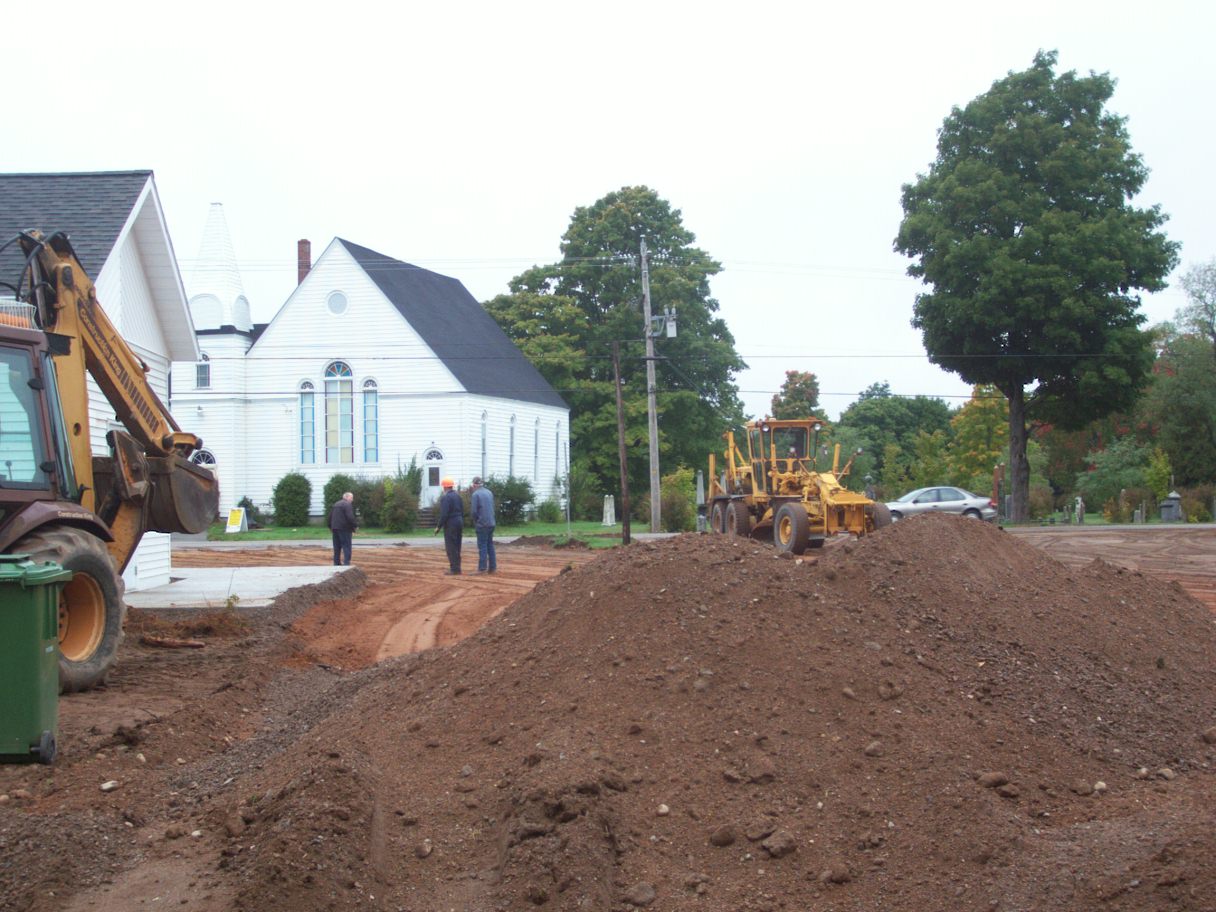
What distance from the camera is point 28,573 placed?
5578 mm

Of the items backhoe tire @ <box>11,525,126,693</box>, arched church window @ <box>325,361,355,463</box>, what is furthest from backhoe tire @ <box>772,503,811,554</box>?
arched church window @ <box>325,361,355,463</box>

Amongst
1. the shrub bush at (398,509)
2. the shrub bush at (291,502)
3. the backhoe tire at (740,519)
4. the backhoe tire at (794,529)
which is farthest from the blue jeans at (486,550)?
the shrub bush at (291,502)

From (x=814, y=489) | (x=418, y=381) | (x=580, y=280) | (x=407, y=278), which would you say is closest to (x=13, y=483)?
(x=814, y=489)

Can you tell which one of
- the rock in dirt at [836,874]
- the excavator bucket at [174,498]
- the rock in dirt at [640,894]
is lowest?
the rock in dirt at [640,894]

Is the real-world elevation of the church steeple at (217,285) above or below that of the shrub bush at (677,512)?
above

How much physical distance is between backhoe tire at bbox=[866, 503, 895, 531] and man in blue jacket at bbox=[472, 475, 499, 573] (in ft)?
21.3

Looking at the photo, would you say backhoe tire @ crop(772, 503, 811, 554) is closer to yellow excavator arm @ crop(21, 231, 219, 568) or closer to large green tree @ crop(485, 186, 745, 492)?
yellow excavator arm @ crop(21, 231, 219, 568)

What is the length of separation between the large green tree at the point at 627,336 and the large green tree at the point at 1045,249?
1333cm

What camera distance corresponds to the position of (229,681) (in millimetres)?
9867

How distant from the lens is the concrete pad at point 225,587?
48.3ft

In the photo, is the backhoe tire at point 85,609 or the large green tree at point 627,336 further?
the large green tree at point 627,336

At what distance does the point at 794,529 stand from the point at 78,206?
1192cm

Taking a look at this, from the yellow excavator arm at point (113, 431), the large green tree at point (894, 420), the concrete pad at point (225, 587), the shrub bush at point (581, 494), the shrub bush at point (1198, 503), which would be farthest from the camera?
the large green tree at point (894, 420)

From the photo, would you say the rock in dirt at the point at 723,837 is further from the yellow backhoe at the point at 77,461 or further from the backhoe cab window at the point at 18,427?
the backhoe cab window at the point at 18,427
